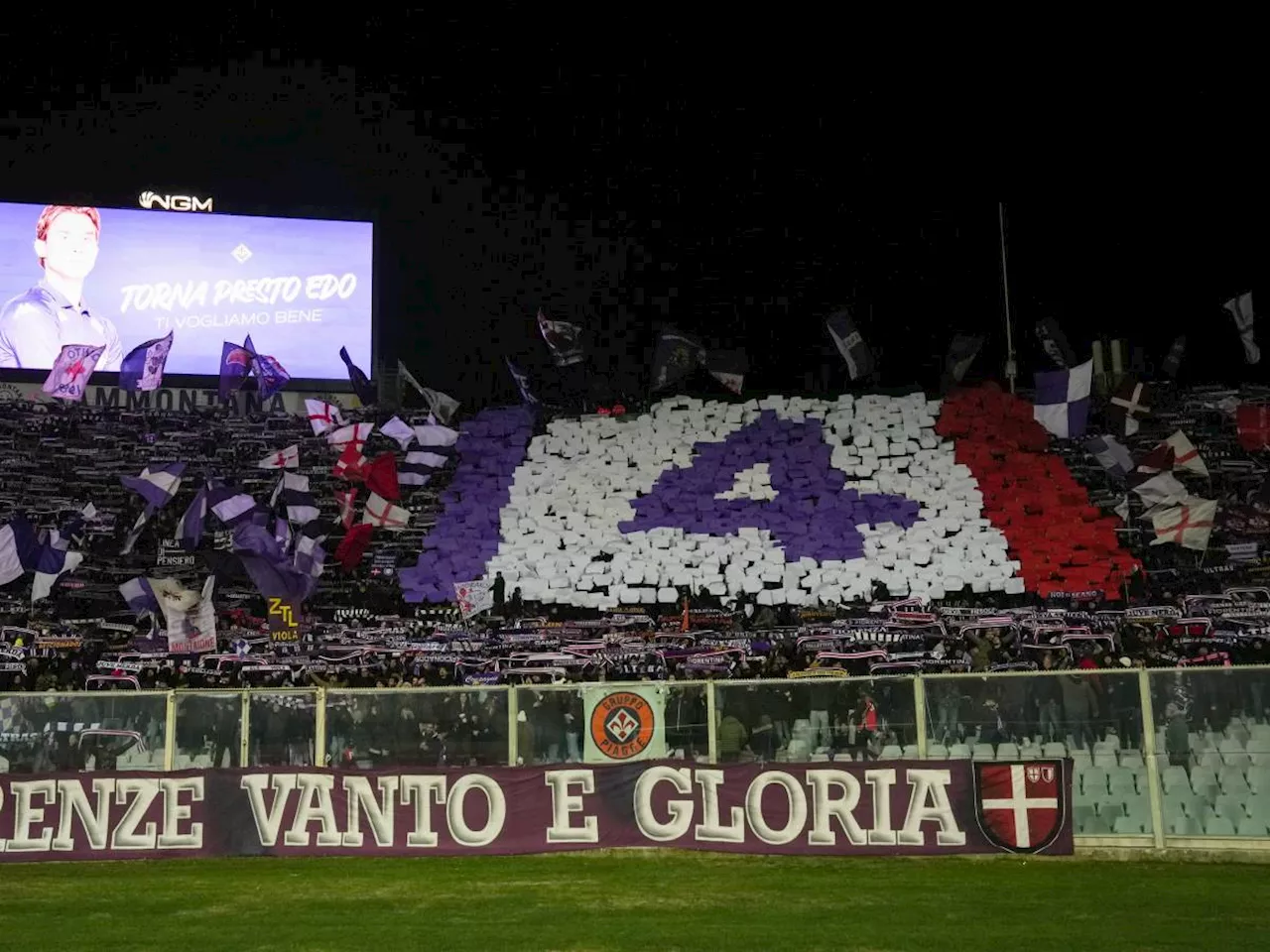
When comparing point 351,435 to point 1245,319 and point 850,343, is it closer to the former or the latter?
point 850,343

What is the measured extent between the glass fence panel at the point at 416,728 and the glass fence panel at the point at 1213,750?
774 cm

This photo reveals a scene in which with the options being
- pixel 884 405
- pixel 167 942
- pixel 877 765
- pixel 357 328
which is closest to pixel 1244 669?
pixel 877 765

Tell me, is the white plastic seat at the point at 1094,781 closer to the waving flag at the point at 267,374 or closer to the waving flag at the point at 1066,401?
the waving flag at the point at 1066,401

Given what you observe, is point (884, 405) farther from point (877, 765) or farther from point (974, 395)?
point (877, 765)

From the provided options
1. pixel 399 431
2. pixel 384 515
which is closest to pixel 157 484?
pixel 384 515

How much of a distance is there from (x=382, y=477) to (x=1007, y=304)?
15.5m

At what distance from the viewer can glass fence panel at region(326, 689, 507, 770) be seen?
53.8ft

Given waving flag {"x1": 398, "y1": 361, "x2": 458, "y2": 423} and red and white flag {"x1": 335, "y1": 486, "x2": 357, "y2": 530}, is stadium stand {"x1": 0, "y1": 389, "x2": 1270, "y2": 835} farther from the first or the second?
waving flag {"x1": 398, "y1": 361, "x2": 458, "y2": 423}

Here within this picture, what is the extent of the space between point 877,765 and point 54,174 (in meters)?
26.0

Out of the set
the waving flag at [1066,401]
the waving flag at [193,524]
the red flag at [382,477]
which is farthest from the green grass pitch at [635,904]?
the waving flag at [1066,401]

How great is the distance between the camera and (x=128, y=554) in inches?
1010

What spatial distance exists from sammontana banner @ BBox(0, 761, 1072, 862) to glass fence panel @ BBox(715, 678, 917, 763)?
0.94 meters

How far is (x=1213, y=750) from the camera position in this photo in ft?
48.2

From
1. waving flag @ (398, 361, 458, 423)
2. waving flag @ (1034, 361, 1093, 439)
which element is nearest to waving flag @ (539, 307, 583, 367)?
waving flag @ (398, 361, 458, 423)
